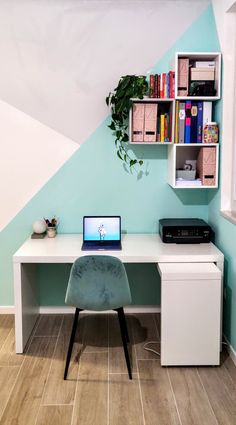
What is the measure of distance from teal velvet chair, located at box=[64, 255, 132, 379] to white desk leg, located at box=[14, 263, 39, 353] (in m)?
0.51

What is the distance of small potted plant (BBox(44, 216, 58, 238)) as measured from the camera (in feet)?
13.0

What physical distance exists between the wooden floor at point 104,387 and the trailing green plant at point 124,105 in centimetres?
142

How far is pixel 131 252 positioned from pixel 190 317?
62 cm

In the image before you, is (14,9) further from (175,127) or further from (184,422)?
(184,422)

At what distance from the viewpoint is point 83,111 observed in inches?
156

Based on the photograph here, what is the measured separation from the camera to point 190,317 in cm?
321

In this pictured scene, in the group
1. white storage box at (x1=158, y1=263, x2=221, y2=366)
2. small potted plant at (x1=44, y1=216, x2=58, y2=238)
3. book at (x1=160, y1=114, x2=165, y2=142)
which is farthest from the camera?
small potted plant at (x1=44, y1=216, x2=58, y2=238)

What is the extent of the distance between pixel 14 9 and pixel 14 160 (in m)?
1.17

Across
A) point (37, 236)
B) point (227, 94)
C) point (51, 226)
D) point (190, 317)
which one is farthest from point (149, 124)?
point (190, 317)

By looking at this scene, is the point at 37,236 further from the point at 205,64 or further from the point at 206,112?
the point at 205,64

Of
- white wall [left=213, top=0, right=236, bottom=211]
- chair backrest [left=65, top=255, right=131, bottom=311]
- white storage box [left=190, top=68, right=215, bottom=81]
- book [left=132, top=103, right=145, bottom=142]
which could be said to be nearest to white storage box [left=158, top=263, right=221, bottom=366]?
chair backrest [left=65, top=255, right=131, bottom=311]

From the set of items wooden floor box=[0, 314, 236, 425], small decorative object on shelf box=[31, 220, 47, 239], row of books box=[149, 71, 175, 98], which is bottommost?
wooden floor box=[0, 314, 236, 425]

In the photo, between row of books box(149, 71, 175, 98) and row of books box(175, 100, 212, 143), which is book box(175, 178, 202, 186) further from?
row of books box(149, 71, 175, 98)

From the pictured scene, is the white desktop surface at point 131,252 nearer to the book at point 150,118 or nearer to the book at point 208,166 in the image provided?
the book at point 208,166
